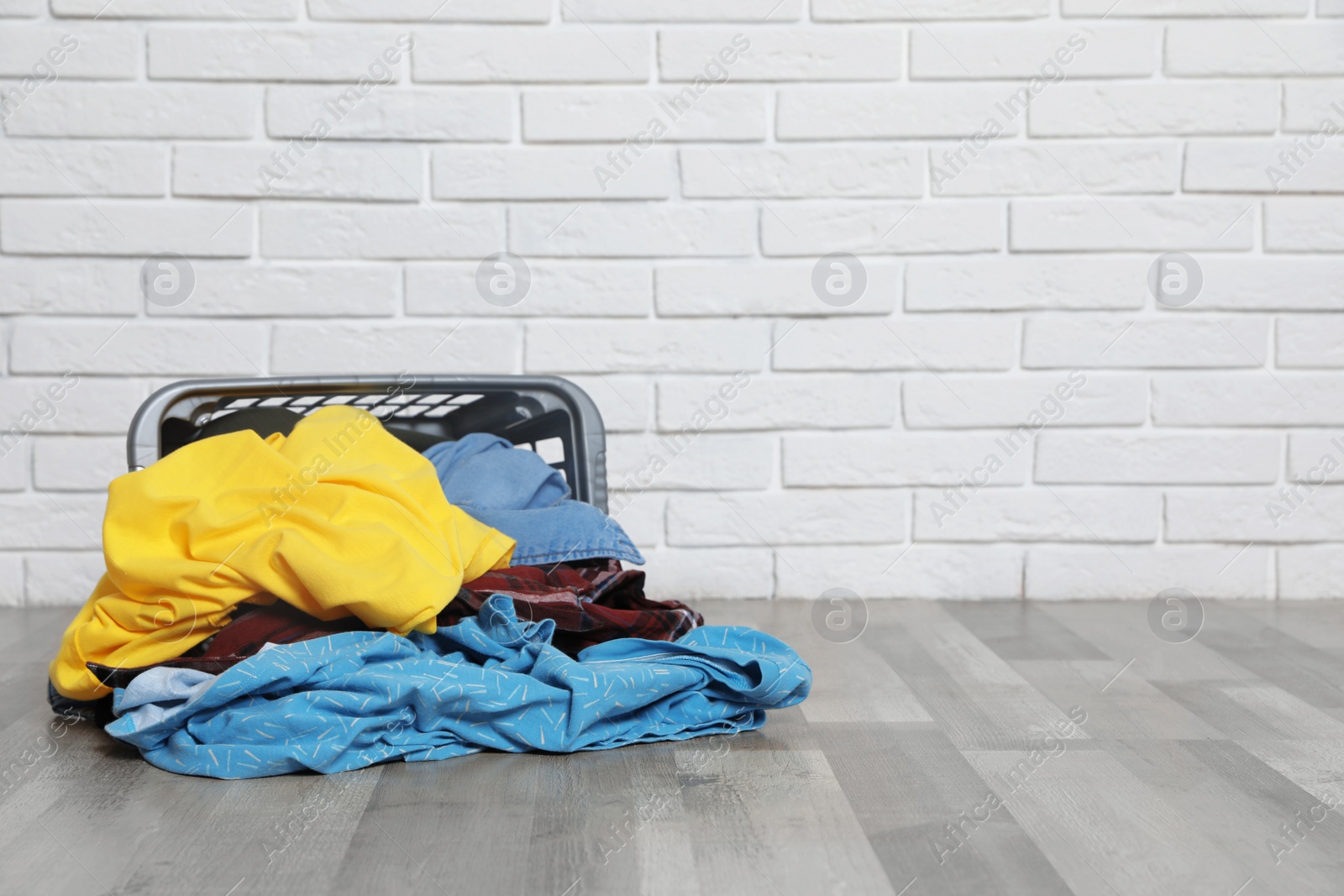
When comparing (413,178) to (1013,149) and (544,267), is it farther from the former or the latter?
(1013,149)

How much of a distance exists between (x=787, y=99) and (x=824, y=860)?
1.37 meters

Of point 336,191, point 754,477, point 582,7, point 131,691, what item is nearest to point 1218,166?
point 754,477

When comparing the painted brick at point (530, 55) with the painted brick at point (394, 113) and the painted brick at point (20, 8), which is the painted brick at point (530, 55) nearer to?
the painted brick at point (394, 113)

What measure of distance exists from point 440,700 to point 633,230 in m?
1.05

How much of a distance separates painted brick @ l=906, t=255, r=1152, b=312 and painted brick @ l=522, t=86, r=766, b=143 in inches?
15.4

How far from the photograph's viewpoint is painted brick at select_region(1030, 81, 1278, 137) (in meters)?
1.88

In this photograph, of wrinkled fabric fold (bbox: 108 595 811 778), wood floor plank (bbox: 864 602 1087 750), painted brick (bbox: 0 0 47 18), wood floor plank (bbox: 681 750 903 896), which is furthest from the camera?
painted brick (bbox: 0 0 47 18)

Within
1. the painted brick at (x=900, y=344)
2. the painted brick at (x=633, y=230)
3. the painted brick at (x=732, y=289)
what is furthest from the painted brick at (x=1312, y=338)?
the painted brick at (x=633, y=230)

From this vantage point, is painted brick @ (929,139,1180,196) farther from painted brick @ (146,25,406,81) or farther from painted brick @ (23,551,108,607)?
painted brick @ (23,551,108,607)

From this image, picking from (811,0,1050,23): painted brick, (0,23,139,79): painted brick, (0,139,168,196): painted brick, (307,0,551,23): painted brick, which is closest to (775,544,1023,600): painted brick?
(811,0,1050,23): painted brick

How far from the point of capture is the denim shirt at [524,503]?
1.30 m

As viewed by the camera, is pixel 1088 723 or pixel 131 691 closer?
pixel 131 691

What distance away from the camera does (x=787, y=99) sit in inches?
73.4

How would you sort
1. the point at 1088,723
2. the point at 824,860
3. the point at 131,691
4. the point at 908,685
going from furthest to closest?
the point at 908,685 < the point at 1088,723 < the point at 131,691 < the point at 824,860
